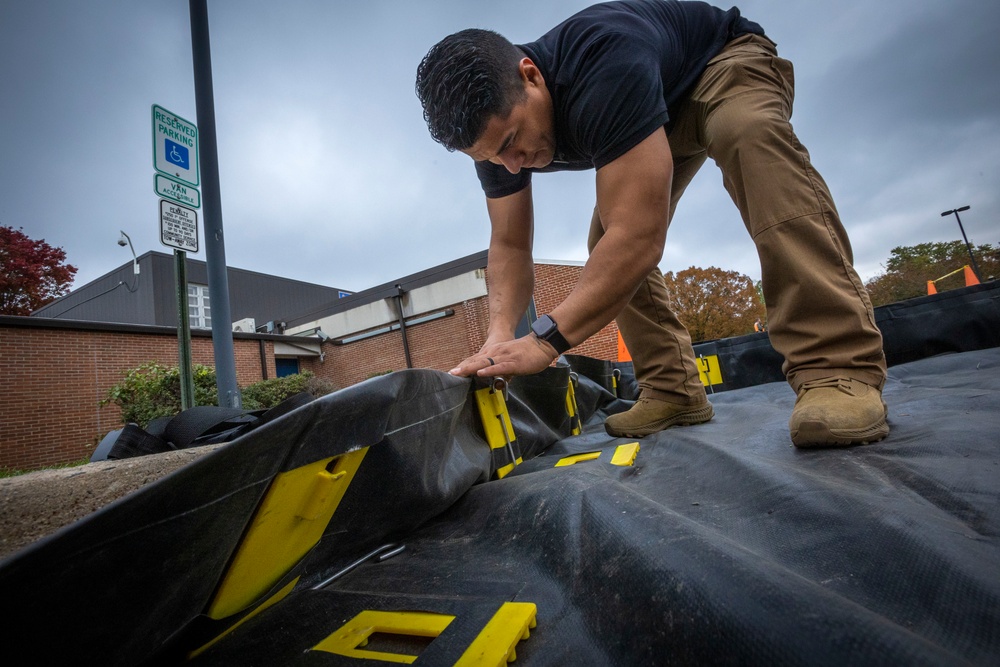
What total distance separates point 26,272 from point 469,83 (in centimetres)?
1732

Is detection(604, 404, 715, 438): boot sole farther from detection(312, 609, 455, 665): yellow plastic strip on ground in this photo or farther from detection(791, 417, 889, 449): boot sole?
detection(312, 609, 455, 665): yellow plastic strip on ground

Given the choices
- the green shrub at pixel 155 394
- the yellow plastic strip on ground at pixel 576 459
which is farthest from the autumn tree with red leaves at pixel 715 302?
the yellow plastic strip on ground at pixel 576 459

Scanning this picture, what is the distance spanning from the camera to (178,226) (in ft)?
9.25

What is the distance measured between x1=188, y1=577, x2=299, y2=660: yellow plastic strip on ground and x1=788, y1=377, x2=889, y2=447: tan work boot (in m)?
1.03

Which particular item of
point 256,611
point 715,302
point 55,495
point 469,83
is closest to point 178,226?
point 469,83

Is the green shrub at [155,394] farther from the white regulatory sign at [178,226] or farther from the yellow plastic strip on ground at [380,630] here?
the yellow plastic strip on ground at [380,630]

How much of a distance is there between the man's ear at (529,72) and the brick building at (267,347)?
15.0 ft

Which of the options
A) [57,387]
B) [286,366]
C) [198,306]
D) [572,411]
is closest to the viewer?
[572,411]

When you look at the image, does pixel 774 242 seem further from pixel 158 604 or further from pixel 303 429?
pixel 158 604

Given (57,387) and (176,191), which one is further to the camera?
(57,387)

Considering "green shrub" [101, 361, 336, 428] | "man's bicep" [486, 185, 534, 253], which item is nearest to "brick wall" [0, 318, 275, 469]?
"green shrub" [101, 361, 336, 428]

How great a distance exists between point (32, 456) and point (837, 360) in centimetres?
1204

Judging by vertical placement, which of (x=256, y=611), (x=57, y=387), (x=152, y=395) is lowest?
(x=256, y=611)

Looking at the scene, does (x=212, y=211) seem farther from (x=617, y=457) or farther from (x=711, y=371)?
(x=711, y=371)
